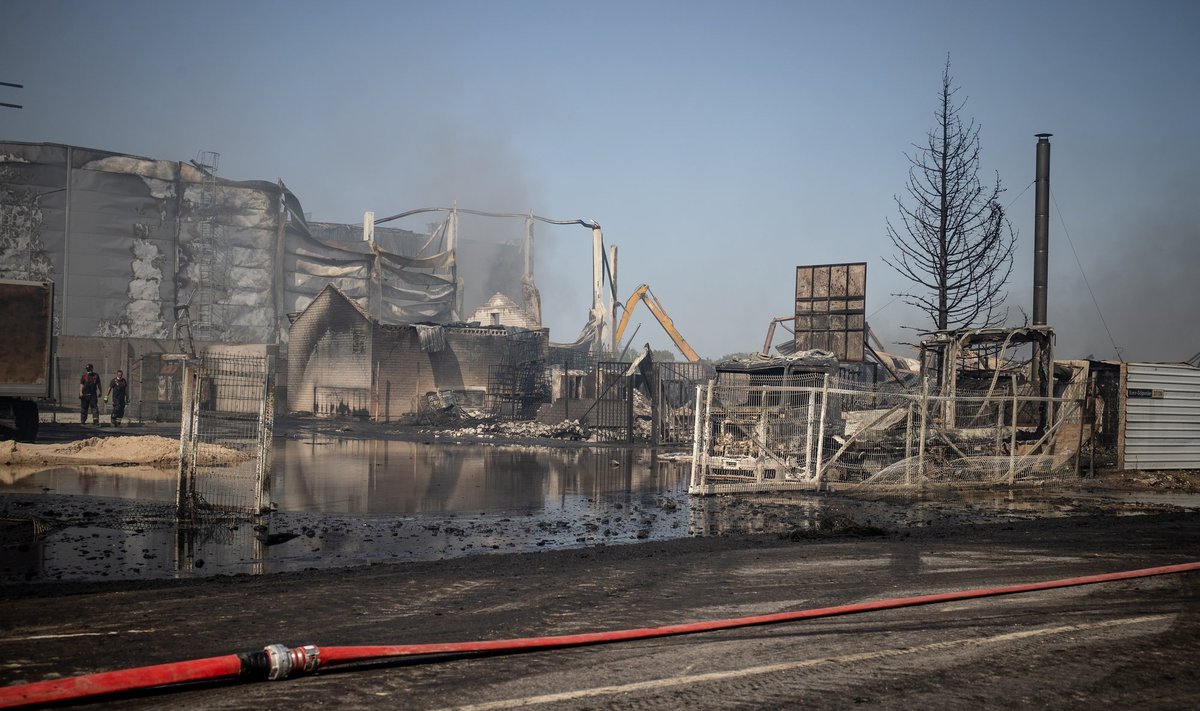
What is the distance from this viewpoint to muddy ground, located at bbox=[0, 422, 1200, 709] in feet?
17.1

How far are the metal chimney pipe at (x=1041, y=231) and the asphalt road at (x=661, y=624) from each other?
Result: 22.7m

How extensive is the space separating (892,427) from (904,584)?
38.9 feet

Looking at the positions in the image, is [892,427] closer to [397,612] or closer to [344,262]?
[397,612]

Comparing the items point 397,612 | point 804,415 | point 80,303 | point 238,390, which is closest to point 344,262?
point 80,303

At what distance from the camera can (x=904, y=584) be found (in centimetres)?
856

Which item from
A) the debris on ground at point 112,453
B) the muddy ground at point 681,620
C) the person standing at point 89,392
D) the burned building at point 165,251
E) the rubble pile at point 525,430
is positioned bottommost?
the rubble pile at point 525,430

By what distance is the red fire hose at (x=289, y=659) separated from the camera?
4766 mm

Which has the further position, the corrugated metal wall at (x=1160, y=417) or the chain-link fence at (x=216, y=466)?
the corrugated metal wall at (x=1160, y=417)

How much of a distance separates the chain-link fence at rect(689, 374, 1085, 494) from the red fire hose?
10271mm

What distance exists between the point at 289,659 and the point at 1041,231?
3178 centimetres

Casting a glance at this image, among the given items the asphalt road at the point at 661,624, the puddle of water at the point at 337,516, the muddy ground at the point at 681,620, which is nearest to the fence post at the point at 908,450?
the puddle of water at the point at 337,516

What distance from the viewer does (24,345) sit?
22453 mm

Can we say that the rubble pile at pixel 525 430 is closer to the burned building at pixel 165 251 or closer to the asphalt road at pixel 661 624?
the asphalt road at pixel 661 624

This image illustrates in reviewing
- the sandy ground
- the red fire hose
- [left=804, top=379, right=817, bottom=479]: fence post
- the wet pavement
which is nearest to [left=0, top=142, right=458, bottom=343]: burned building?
the sandy ground
